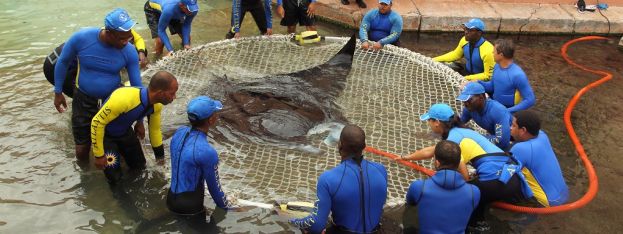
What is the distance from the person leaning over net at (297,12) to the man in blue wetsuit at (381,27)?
3.52 feet

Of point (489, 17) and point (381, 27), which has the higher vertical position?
point (381, 27)

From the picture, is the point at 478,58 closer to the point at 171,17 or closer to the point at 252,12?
the point at 252,12

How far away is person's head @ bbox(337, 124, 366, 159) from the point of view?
3.26 m

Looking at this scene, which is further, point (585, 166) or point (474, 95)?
point (585, 166)

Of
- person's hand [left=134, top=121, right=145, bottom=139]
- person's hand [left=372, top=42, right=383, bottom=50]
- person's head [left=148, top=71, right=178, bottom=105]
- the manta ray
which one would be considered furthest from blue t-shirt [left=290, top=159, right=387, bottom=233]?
person's hand [left=372, top=42, right=383, bottom=50]

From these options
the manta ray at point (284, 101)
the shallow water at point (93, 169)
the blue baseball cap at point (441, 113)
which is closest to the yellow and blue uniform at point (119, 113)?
the shallow water at point (93, 169)

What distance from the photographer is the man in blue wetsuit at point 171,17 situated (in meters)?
6.60

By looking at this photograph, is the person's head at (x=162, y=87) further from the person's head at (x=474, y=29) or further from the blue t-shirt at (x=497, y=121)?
the person's head at (x=474, y=29)

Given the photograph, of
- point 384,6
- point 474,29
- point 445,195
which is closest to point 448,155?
point 445,195

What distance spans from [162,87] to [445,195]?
7.44ft

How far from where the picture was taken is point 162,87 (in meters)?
3.81

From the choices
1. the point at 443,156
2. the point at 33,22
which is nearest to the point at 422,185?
the point at 443,156

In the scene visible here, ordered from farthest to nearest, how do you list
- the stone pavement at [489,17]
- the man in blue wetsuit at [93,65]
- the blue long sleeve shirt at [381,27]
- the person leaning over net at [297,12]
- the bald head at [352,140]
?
the stone pavement at [489,17] < the person leaning over net at [297,12] < the blue long sleeve shirt at [381,27] < the man in blue wetsuit at [93,65] < the bald head at [352,140]

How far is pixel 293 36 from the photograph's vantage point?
767 centimetres
